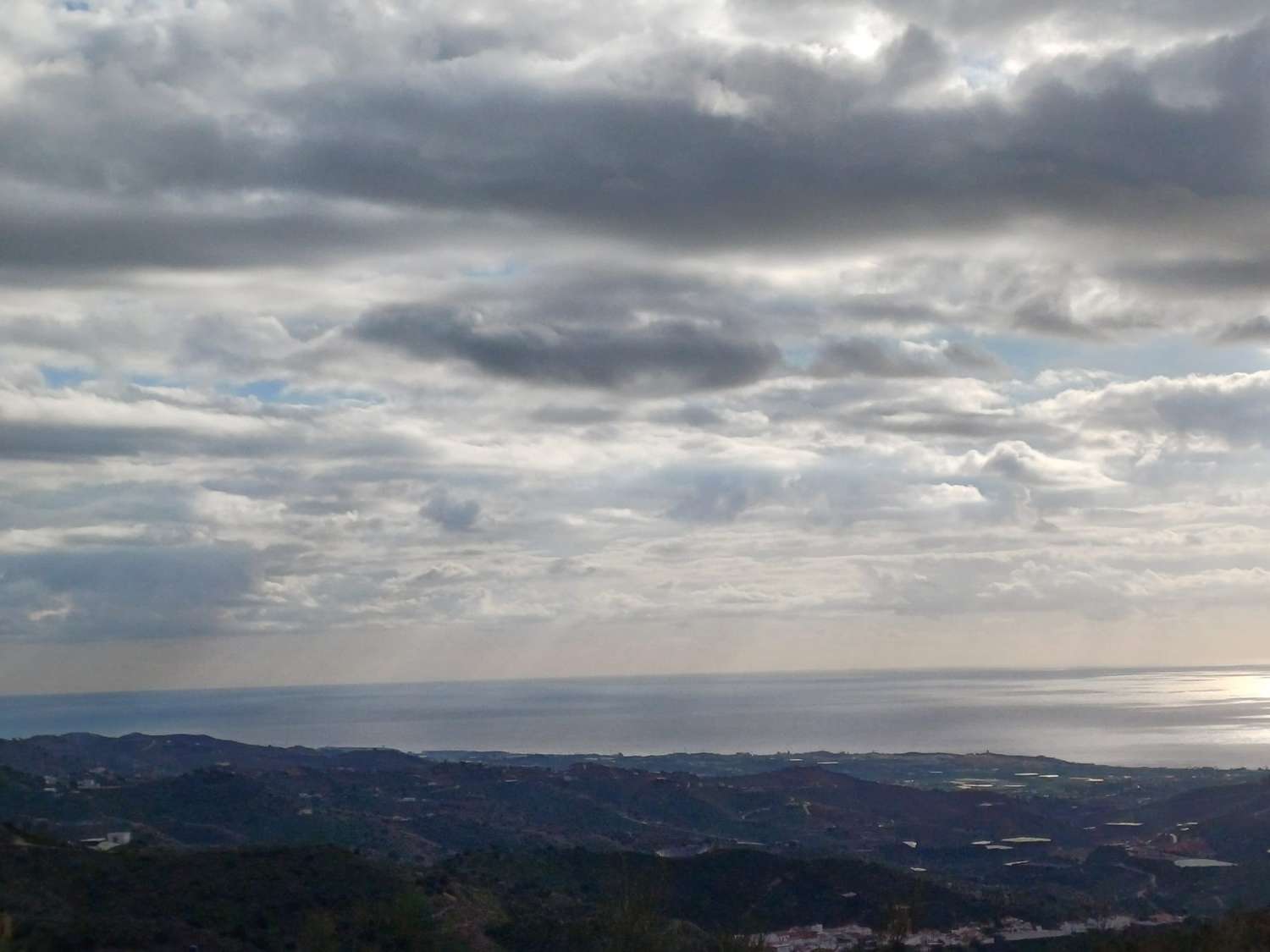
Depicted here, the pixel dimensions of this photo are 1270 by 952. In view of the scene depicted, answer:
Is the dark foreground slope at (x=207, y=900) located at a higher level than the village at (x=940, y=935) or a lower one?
higher

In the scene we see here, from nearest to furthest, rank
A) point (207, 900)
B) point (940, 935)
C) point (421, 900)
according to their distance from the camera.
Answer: point (421, 900)
point (207, 900)
point (940, 935)

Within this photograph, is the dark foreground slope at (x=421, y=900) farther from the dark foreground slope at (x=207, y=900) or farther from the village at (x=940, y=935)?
the village at (x=940, y=935)

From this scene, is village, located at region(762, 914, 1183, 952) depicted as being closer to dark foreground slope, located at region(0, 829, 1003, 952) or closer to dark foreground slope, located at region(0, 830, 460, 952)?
dark foreground slope, located at region(0, 829, 1003, 952)

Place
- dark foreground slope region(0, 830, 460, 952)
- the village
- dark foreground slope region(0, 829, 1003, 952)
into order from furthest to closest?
the village, dark foreground slope region(0, 829, 1003, 952), dark foreground slope region(0, 830, 460, 952)

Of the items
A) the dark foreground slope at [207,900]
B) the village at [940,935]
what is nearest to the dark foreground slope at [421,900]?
the dark foreground slope at [207,900]

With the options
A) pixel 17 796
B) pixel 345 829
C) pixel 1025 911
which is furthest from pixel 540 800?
pixel 1025 911

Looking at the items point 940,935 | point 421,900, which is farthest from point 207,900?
point 940,935

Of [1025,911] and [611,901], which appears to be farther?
[1025,911]

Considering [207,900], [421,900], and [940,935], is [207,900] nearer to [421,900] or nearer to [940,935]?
[421,900]

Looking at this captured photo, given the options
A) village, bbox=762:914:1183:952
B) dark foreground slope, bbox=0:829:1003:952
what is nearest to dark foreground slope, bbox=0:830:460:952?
dark foreground slope, bbox=0:829:1003:952

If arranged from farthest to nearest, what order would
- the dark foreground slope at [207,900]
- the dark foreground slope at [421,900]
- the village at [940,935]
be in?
the village at [940,935], the dark foreground slope at [421,900], the dark foreground slope at [207,900]

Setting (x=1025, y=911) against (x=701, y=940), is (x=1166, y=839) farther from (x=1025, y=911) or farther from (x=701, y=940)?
(x=701, y=940)
